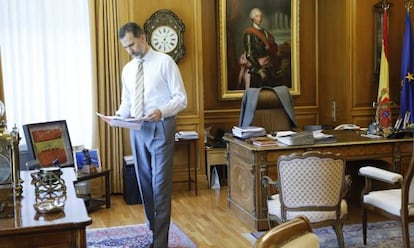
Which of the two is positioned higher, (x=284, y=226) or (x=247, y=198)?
(x=284, y=226)

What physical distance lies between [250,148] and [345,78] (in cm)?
276

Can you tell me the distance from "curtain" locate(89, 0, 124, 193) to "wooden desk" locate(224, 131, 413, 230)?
160 centimetres

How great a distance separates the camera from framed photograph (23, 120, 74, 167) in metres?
5.41

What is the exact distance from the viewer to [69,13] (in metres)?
6.03

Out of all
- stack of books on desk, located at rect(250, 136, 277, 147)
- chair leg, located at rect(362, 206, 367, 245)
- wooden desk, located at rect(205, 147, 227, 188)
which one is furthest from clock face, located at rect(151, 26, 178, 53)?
chair leg, located at rect(362, 206, 367, 245)

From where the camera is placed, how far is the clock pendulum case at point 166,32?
20.4 feet

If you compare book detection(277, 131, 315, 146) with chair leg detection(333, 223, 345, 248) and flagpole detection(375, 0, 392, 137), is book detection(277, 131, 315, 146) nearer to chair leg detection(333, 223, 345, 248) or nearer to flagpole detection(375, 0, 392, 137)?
chair leg detection(333, 223, 345, 248)

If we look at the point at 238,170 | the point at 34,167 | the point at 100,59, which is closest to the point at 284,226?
the point at 238,170

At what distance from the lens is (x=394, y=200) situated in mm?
3908

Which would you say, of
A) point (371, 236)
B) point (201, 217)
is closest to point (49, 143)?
point (201, 217)

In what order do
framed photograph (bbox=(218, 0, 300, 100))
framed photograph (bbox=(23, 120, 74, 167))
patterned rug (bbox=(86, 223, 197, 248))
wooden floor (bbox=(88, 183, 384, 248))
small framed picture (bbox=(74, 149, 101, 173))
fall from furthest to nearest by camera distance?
framed photograph (bbox=(218, 0, 300, 100)) → small framed picture (bbox=(74, 149, 101, 173)) → framed photograph (bbox=(23, 120, 74, 167)) → wooden floor (bbox=(88, 183, 384, 248)) → patterned rug (bbox=(86, 223, 197, 248))

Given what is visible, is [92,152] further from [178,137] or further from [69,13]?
[69,13]

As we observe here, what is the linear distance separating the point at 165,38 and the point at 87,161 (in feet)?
5.54

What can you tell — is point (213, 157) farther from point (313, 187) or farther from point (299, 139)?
point (313, 187)
